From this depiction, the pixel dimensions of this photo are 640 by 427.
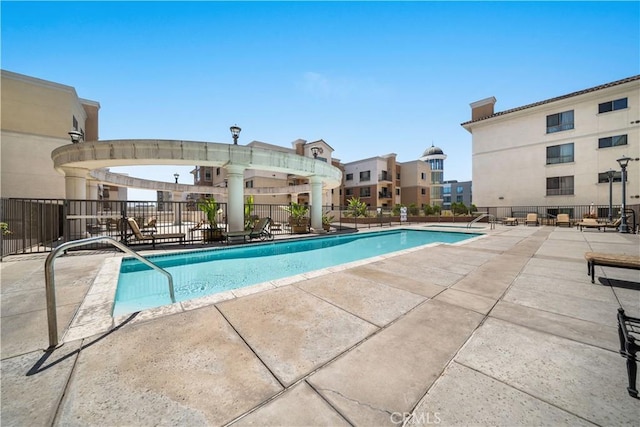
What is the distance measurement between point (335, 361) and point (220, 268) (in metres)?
5.70

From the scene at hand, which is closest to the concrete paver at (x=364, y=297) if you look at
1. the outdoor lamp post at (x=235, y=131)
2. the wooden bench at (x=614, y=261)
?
the wooden bench at (x=614, y=261)

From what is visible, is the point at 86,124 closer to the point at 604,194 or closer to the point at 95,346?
the point at 95,346

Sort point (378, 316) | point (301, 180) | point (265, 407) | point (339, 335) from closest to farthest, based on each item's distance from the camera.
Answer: point (265, 407) → point (339, 335) → point (378, 316) → point (301, 180)

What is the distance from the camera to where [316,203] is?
46.4ft

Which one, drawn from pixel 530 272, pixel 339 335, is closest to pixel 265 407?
pixel 339 335

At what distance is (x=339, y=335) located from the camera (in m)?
2.70

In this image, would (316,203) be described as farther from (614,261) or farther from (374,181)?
(374,181)

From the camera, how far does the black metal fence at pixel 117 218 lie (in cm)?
823

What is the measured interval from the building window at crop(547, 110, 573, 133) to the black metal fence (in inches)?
308

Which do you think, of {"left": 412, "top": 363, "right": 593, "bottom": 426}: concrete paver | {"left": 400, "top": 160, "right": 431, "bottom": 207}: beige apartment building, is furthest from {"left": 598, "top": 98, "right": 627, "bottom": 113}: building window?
{"left": 412, "top": 363, "right": 593, "bottom": 426}: concrete paver

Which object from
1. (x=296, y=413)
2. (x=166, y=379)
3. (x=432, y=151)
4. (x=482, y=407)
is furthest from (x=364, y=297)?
(x=432, y=151)

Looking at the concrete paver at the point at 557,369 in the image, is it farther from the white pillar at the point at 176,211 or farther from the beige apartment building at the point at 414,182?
the beige apartment building at the point at 414,182

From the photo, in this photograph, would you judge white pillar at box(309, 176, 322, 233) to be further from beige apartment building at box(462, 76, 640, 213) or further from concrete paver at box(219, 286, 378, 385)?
beige apartment building at box(462, 76, 640, 213)

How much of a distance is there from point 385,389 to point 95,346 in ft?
9.67
